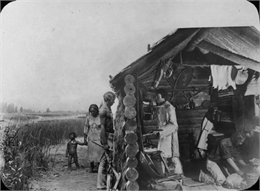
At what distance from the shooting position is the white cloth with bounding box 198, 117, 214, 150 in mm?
5168

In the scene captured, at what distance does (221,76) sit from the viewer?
519 cm

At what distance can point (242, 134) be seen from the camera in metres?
5.25

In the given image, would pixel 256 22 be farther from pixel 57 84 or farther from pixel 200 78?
pixel 57 84

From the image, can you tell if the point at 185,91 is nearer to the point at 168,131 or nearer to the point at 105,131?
the point at 168,131

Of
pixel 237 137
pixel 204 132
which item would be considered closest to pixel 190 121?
pixel 204 132

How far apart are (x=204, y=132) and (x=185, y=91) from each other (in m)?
0.67

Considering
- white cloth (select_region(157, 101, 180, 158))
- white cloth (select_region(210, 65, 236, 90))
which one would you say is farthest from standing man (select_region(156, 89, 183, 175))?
white cloth (select_region(210, 65, 236, 90))

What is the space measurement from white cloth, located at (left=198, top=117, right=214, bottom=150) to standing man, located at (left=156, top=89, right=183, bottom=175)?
37cm

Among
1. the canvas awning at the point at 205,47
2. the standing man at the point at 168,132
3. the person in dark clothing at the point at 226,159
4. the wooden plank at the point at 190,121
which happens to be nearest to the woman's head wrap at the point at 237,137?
the person in dark clothing at the point at 226,159

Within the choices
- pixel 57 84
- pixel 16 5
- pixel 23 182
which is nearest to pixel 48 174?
pixel 23 182

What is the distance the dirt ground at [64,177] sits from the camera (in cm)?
501

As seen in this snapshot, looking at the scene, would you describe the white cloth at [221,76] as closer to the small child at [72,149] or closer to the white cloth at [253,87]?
the white cloth at [253,87]

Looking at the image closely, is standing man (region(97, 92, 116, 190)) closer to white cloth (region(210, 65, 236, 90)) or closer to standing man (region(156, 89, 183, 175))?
standing man (region(156, 89, 183, 175))

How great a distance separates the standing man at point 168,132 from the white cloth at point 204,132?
366 mm
